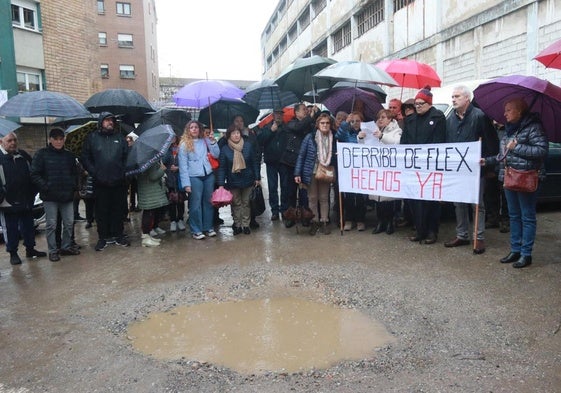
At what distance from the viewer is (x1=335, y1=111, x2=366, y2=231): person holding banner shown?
23.7 feet

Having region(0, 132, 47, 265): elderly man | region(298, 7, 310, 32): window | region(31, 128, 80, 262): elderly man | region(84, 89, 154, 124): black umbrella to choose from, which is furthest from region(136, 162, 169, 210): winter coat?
region(298, 7, 310, 32): window

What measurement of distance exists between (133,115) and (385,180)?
16.8 feet

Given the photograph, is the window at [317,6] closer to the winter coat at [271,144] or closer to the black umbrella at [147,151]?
the winter coat at [271,144]

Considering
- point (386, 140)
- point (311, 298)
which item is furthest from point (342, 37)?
point (311, 298)

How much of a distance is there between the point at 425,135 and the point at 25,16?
14.2 meters

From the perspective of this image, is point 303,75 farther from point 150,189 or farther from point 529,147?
point 529,147

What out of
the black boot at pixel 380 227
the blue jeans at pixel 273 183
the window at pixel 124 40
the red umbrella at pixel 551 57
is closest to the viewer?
the red umbrella at pixel 551 57

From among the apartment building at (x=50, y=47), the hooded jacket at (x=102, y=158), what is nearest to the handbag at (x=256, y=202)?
the hooded jacket at (x=102, y=158)

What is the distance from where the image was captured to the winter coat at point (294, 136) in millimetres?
7652

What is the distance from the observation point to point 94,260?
6.50 metres

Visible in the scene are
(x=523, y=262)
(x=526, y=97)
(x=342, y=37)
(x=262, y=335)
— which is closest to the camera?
(x=262, y=335)

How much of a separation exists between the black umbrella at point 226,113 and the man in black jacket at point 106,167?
2275 mm

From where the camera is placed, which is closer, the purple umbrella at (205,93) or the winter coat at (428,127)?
the winter coat at (428,127)

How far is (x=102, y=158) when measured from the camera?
267 inches
